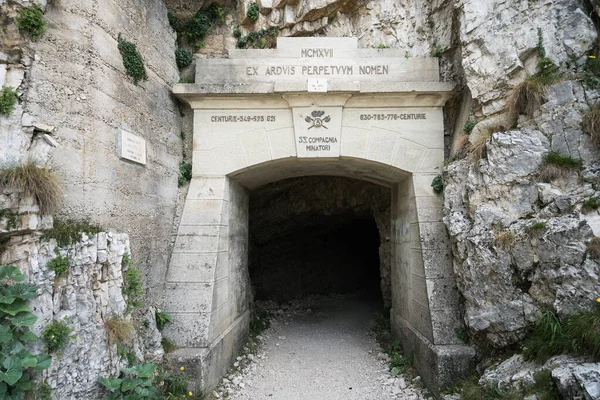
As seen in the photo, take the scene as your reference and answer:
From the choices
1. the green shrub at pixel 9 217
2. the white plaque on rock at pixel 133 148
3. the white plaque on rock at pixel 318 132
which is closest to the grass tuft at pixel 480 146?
the white plaque on rock at pixel 318 132

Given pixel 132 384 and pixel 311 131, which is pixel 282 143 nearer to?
pixel 311 131

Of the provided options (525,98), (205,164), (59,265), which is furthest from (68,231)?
(525,98)

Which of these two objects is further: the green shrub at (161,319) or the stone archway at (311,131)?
the stone archway at (311,131)

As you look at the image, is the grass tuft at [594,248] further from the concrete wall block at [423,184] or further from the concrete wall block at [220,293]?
the concrete wall block at [220,293]

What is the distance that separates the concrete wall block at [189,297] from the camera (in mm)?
5320

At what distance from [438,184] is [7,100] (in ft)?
18.1

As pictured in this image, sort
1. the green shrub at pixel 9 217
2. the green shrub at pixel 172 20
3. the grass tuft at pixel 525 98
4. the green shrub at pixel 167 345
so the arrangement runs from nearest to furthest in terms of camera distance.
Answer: the green shrub at pixel 9 217
the grass tuft at pixel 525 98
the green shrub at pixel 167 345
the green shrub at pixel 172 20

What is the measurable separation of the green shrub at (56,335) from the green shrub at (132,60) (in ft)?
10.6

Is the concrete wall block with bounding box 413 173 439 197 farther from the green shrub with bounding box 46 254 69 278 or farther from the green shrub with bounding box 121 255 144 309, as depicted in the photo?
the green shrub with bounding box 46 254 69 278

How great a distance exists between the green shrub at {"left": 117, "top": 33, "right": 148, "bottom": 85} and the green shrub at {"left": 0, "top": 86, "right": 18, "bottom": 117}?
1.60 meters

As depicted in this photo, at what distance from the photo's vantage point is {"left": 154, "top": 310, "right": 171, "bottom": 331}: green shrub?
16.9 ft

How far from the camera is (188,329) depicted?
524cm

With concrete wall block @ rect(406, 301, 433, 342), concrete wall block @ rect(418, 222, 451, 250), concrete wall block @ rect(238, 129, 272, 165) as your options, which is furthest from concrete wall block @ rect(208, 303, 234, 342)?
concrete wall block @ rect(418, 222, 451, 250)

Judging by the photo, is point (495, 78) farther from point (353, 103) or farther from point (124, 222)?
point (124, 222)
